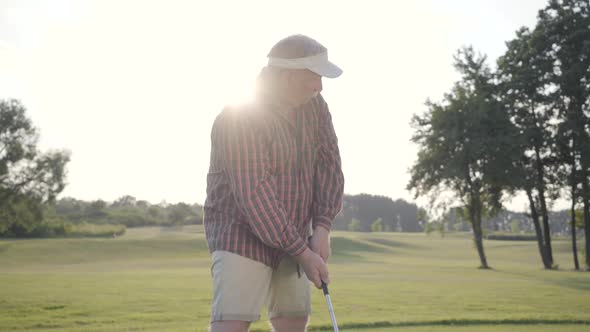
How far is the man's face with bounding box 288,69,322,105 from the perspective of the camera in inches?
122

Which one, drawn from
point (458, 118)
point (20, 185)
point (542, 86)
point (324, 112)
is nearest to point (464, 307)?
point (324, 112)

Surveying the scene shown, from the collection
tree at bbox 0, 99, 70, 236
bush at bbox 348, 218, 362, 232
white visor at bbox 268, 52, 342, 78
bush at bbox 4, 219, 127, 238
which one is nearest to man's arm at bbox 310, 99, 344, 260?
white visor at bbox 268, 52, 342, 78

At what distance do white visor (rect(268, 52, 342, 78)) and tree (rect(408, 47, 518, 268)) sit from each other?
30.2 metres

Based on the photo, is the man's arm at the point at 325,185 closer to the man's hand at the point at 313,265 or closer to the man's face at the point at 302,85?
the man's hand at the point at 313,265

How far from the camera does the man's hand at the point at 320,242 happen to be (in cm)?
312

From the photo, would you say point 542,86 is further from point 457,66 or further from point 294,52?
point 294,52

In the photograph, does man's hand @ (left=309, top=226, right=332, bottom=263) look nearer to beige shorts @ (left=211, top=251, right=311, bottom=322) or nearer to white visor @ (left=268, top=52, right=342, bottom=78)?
beige shorts @ (left=211, top=251, right=311, bottom=322)

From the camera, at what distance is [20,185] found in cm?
4359

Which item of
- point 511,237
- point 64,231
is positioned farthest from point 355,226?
point 64,231

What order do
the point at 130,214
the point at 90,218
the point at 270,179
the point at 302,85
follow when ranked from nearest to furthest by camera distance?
1. the point at 270,179
2. the point at 302,85
3. the point at 90,218
4. the point at 130,214

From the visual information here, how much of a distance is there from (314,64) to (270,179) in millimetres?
637

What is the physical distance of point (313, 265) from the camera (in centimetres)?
295

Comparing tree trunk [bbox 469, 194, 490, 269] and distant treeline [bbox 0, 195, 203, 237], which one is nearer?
tree trunk [bbox 469, 194, 490, 269]

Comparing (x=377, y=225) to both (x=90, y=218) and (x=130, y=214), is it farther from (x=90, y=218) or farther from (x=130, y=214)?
(x=90, y=218)
